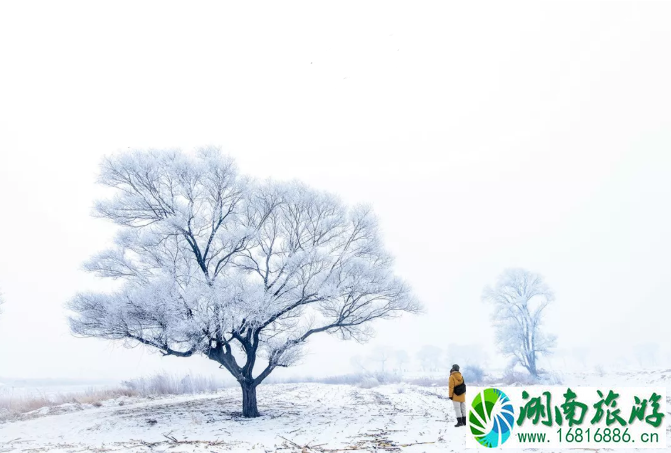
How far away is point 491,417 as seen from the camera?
9930 mm

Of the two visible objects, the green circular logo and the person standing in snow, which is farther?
the person standing in snow

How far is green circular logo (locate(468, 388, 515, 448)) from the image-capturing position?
9.56 metres

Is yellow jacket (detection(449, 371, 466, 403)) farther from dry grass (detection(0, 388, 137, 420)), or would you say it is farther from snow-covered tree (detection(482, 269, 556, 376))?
snow-covered tree (detection(482, 269, 556, 376))

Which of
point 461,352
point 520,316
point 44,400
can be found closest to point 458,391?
point 44,400

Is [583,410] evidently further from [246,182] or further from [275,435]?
[246,182]

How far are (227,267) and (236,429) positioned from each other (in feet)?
22.8

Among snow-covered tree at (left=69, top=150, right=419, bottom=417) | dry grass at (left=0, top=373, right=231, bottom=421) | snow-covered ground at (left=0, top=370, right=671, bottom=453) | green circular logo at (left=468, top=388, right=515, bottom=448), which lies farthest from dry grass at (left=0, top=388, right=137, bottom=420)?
green circular logo at (left=468, top=388, right=515, bottom=448)

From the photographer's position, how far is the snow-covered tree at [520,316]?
36531 mm

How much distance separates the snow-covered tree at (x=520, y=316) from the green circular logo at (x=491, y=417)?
28.9m

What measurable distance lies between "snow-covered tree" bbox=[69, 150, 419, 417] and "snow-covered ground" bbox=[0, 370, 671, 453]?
240cm

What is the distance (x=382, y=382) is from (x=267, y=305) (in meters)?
32.5

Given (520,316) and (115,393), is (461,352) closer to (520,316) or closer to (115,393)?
(520,316)

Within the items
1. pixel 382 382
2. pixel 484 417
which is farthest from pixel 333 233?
pixel 382 382

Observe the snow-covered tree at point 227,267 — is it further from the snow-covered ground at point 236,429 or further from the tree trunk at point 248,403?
the snow-covered ground at point 236,429
